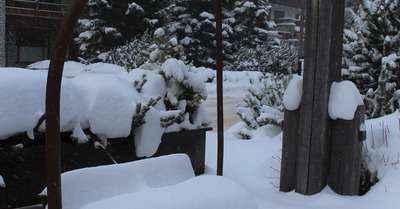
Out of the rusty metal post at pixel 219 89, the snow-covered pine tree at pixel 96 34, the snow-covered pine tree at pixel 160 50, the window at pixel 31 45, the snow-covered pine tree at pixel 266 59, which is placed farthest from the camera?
the window at pixel 31 45

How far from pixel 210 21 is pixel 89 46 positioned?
6.20 meters

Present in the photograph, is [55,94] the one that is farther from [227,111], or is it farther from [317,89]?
[227,111]

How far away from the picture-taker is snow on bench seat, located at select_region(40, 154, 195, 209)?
1757 mm

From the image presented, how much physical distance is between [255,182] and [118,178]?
218cm

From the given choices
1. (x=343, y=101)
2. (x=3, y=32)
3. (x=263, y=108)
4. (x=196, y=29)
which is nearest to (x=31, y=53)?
(x=3, y=32)

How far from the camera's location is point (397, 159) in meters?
3.54

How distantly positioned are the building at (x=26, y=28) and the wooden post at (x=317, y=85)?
19.5 metres

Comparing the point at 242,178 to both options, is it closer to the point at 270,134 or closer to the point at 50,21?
the point at 270,134

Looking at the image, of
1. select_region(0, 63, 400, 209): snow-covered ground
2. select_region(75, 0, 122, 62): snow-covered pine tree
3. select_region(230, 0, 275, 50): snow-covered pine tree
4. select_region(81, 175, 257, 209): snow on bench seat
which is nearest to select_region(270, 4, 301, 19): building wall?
select_region(230, 0, 275, 50): snow-covered pine tree

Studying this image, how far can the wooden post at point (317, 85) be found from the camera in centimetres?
336

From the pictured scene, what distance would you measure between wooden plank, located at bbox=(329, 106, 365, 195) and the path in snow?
4767 millimetres

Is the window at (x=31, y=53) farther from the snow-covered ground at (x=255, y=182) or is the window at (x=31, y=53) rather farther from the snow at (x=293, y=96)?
the snow at (x=293, y=96)

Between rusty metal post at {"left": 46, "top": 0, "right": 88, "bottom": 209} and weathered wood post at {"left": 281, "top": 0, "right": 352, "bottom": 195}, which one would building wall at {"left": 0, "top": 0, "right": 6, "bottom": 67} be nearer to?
weathered wood post at {"left": 281, "top": 0, "right": 352, "bottom": 195}

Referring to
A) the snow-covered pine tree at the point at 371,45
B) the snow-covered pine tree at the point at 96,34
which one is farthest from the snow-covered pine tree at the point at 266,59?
the snow-covered pine tree at the point at 371,45
